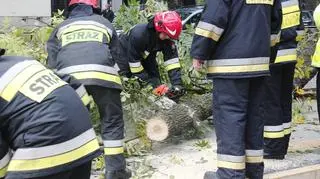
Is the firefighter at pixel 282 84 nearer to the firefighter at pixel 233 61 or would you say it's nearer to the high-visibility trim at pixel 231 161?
the firefighter at pixel 233 61

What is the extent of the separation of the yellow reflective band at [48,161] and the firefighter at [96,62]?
1682 millimetres

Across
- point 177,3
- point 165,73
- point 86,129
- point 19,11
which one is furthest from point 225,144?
point 177,3

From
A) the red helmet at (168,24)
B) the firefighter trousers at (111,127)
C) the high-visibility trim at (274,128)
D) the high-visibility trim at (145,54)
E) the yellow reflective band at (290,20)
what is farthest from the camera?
the high-visibility trim at (145,54)

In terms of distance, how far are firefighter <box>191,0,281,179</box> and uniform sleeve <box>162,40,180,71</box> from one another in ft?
5.16

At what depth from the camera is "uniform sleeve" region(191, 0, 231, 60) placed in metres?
3.71

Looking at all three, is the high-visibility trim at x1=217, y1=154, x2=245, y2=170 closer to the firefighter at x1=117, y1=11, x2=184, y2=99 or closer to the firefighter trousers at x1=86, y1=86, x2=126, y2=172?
the firefighter trousers at x1=86, y1=86, x2=126, y2=172

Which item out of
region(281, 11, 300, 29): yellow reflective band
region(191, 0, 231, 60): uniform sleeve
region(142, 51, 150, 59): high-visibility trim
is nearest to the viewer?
region(191, 0, 231, 60): uniform sleeve

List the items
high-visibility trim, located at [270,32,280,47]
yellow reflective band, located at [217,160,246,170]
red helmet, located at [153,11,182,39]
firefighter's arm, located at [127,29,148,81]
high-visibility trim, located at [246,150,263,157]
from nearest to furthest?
yellow reflective band, located at [217,160,246,170] → high-visibility trim, located at [246,150,263,157] → high-visibility trim, located at [270,32,280,47] → red helmet, located at [153,11,182,39] → firefighter's arm, located at [127,29,148,81]

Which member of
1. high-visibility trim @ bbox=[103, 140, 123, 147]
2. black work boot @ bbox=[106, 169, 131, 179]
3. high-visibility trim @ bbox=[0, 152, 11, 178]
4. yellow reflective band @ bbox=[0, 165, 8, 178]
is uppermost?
high-visibility trim @ bbox=[0, 152, 11, 178]

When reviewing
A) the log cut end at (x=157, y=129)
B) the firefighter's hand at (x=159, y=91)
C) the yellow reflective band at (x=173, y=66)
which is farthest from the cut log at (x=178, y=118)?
the yellow reflective band at (x=173, y=66)

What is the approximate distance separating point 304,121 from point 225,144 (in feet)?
10.0

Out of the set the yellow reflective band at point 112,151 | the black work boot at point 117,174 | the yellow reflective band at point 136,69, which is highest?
the yellow reflective band at point 136,69

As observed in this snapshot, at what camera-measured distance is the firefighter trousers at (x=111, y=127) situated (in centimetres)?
432

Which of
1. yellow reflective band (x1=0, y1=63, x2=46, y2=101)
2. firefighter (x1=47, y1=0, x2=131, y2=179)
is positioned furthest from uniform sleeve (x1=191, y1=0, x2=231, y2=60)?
yellow reflective band (x1=0, y1=63, x2=46, y2=101)
